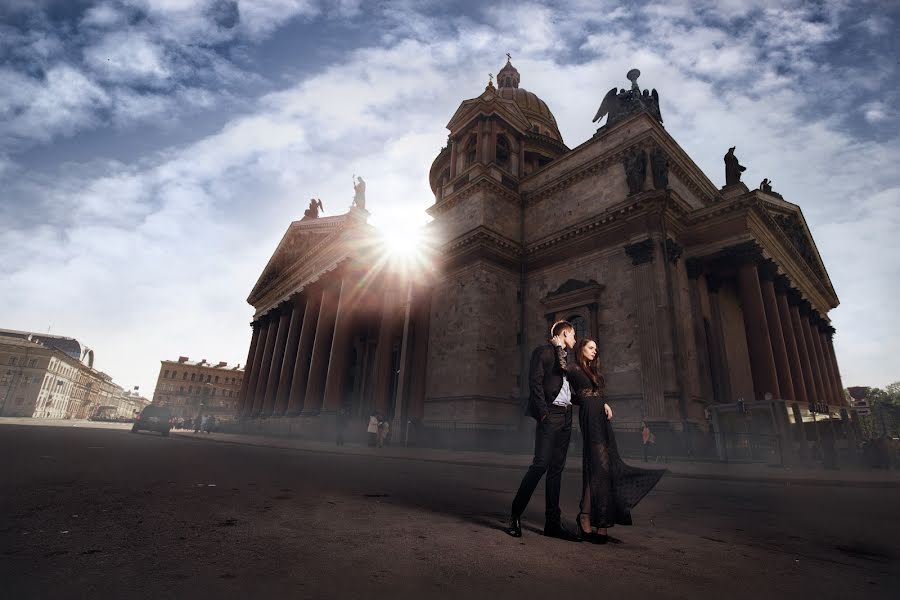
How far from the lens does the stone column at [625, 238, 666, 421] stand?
52.6 feet

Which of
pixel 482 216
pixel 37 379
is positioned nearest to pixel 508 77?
pixel 482 216

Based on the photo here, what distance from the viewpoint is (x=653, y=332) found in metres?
16.8

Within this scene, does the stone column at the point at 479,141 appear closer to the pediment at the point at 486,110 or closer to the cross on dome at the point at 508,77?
the pediment at the point at 486,110

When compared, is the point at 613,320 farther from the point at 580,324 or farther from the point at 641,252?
the point at 641,252

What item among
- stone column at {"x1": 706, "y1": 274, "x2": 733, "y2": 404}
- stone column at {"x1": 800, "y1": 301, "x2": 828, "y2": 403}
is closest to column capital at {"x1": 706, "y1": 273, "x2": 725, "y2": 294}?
stone column at {"x1": 706, "y1": 274, "x2": 733, "y2": 404}

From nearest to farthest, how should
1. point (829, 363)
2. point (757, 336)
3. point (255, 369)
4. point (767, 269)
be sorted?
point (757, 336) → point (767, 269) → point (829, 363) → point (255, 369)

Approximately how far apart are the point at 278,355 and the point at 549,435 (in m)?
36.4

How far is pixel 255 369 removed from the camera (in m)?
41.1

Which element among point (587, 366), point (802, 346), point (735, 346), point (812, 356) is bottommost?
point (587, 366)

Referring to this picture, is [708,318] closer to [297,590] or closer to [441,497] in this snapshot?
[441,497]

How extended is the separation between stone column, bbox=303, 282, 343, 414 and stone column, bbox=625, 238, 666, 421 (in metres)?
18.6

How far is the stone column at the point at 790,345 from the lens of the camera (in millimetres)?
20953

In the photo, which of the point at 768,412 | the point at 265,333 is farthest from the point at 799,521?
the point at 265,333

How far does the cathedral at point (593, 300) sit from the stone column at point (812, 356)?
183mm
